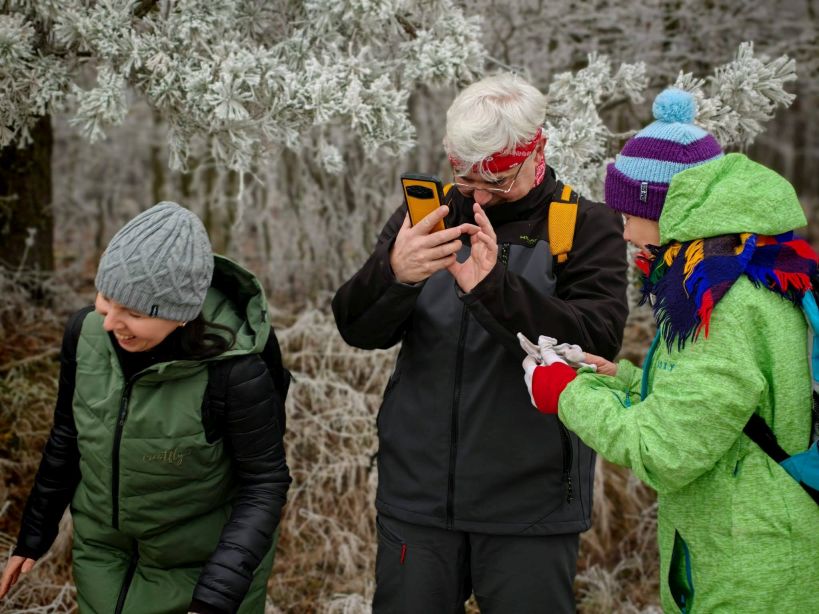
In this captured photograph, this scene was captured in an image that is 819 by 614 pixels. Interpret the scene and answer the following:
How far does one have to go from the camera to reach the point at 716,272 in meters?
1.80

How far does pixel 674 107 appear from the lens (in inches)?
78.9

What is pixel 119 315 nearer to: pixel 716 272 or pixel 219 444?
pixel 219 444

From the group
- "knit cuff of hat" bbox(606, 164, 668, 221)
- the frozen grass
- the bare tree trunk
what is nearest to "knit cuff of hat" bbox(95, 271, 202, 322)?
"knit cuff of hat" bbox(606, 164, 668, 221)

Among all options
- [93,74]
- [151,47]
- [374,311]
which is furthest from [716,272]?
[93,74]

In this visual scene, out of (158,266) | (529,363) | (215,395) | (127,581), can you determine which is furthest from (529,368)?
(127,581)

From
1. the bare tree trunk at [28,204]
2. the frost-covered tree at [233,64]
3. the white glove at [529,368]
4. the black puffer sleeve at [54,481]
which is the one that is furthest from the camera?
the bare tree trunk at [28,204]

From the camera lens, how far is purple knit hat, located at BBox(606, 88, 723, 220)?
197 cm

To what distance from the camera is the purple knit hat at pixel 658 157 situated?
1.97 meters

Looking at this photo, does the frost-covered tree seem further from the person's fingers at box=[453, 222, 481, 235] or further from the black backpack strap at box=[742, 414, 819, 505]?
the black backpack strap at box=[742, 414, 819, 505]

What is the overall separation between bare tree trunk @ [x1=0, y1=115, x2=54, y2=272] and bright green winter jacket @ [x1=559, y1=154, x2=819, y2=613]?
3.84 meters

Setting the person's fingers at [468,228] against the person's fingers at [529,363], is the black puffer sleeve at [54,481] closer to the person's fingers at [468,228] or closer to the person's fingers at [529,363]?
the person's fingers at [468,228]

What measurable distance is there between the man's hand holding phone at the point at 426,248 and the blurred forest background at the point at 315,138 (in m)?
1.12

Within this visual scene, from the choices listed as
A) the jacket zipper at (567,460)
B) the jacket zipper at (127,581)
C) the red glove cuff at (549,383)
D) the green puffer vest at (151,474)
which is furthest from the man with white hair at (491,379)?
the jacket zipper at (127,581)

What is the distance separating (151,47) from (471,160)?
1.51 m
